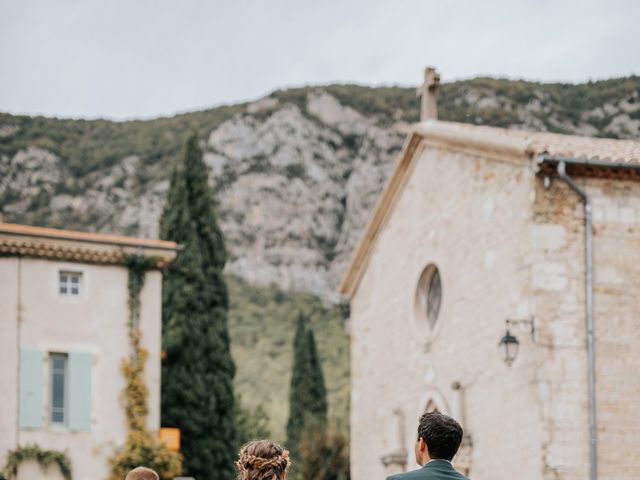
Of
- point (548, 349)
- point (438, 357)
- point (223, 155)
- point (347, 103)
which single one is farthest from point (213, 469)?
point (347, 103)

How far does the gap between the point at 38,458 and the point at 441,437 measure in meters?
16.8

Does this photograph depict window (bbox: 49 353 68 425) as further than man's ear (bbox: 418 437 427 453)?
Yes

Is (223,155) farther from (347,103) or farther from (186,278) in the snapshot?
(186,278)

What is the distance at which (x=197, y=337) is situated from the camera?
27469 mm

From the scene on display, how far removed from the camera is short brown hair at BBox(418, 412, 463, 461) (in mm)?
5441

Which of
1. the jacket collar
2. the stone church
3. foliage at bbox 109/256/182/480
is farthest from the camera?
foliage at bbox 109/256/182/480

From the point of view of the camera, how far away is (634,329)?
17.0 m

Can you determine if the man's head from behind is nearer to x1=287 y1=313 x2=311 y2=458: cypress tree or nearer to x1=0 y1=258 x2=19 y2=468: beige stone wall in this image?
x1=0 y1=258 x2=19 y2=468: beige stone wall

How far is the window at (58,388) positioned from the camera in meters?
21.6

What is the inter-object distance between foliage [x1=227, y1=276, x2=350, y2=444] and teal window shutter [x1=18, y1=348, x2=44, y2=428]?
97.9ft

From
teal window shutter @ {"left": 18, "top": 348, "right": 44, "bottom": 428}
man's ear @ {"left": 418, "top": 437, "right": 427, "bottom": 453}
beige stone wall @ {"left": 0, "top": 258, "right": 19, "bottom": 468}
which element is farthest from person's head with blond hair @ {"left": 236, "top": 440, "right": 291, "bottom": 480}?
teal window shutter @ {"left": 18, "top": 348, "right": 44, "bottom": 428}

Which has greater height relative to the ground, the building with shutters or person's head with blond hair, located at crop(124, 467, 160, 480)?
the building with shutters

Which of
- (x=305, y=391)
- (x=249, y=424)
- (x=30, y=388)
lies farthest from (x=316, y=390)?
(x=30, y=388)

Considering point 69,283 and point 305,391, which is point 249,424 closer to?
point 305,391
